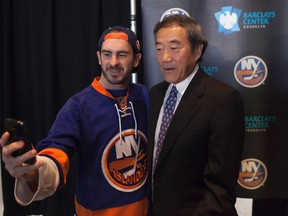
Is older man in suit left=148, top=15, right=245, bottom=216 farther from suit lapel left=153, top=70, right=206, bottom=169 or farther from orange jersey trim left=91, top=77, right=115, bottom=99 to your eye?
orange jersey trim left=91, top=77, right=115, bottom=99

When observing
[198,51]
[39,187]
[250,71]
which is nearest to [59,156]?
[39,187]

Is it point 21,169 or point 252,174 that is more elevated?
point 21,169

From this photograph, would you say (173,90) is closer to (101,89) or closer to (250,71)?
(101,89)

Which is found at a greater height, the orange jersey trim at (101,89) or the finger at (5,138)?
the orange jersey trim at (101,89)

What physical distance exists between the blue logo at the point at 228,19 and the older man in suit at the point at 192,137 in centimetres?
75

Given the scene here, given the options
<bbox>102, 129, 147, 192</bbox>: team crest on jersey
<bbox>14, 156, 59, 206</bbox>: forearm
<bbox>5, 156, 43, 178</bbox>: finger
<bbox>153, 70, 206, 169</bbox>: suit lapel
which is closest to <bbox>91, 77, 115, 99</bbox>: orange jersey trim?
<bbox>102, 129, 147, 192</bbox>: team crest on jersey

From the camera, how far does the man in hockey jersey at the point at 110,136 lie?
1.34 meters

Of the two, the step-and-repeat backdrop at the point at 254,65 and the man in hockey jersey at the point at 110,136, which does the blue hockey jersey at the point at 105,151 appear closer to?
the man in hockey jersey at the point at 110,136

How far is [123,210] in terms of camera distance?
138 cm

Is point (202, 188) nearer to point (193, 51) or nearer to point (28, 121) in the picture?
point (193, 51)

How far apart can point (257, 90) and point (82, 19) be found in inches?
52.3

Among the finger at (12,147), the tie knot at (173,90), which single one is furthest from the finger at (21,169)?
the tie knot at (173,90)

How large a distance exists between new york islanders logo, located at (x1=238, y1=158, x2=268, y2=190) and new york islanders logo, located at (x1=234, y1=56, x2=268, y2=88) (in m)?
0.50

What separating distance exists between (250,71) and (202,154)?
989 mm
